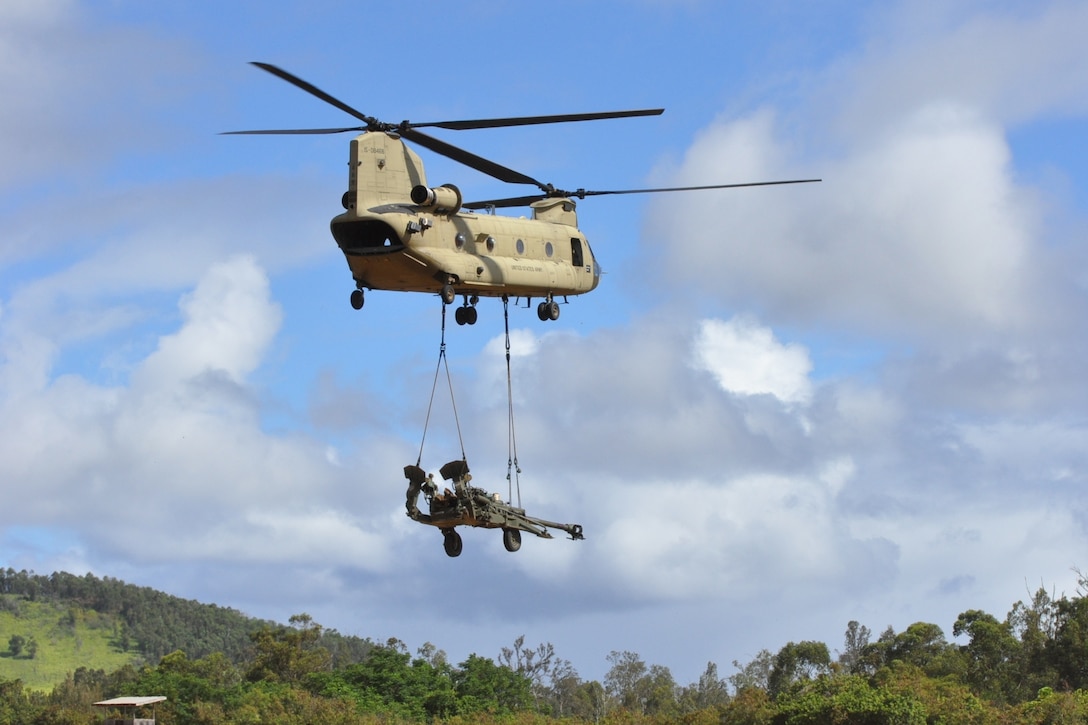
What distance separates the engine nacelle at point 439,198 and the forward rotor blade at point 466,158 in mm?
1003

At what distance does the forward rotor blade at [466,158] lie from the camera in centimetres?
3750

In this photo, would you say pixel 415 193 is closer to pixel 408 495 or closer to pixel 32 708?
pixel 408 495

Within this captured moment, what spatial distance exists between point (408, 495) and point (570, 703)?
94132 millimetres

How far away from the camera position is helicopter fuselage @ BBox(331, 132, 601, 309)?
3619 centimetres

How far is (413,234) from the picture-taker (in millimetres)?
36219

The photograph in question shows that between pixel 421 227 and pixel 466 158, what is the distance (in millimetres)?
3124

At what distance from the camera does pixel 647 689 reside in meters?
131

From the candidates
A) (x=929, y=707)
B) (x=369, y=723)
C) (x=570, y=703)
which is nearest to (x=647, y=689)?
(x=570, y=703)

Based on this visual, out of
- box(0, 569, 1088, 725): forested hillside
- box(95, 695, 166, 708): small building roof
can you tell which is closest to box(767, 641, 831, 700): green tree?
box(0, 569, 1088, 725): forested hillside

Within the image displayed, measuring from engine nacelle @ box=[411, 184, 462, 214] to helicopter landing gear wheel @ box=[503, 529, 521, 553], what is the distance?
7331 mm

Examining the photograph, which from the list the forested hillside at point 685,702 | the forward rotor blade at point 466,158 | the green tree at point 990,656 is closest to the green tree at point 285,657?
the forested hillside at point 685,702

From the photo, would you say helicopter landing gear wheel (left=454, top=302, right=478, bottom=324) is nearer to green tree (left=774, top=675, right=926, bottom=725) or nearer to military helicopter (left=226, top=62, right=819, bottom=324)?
military helicopter (left=226, top=62, right=819, bottom=324)

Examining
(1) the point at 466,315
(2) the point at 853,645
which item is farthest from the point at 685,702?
(1) the point at 466,315

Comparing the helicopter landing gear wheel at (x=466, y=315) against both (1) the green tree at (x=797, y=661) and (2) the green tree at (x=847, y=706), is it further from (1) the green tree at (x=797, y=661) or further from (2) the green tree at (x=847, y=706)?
(1) the green tree at (x=797, y=661)
